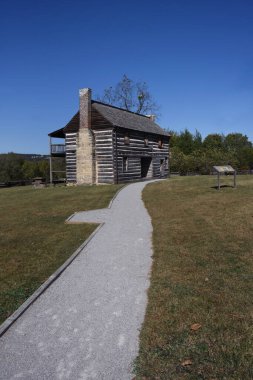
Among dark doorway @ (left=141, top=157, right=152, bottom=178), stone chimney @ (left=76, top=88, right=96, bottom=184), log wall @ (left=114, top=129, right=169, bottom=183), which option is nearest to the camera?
stone chimney @ (left=76, top=88, right=96, bottom=184)

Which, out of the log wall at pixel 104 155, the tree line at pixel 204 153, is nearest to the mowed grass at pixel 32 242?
the log wall at pixel 104 155

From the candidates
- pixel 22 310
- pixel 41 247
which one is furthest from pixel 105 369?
pixel 41 247

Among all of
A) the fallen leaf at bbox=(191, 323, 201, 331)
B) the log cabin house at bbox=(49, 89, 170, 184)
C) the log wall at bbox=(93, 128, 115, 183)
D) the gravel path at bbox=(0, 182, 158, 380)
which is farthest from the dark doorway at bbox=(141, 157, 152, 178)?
the fallen leaf at bbox=(191, 323, 201, 331)

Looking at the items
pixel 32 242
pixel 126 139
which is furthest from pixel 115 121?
pixel 32 242

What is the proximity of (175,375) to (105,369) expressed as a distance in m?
0.84

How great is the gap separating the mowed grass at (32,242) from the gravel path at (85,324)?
59 cm

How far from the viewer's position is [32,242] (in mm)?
11039

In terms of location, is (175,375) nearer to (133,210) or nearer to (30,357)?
(30,357)

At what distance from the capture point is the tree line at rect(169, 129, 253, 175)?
176 ft

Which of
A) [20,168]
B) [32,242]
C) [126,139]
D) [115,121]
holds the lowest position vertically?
[32,242]

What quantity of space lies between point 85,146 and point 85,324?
90.4 feet

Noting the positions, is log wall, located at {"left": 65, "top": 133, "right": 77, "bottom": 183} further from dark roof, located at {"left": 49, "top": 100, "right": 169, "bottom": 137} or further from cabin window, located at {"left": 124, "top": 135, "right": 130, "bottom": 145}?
cabin window, located at {"left": 124, "top": 135, "right": 130, "bottom": 145}

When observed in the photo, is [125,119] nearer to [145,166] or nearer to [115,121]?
[115,121]

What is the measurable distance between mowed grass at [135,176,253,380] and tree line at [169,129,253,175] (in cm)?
4164
